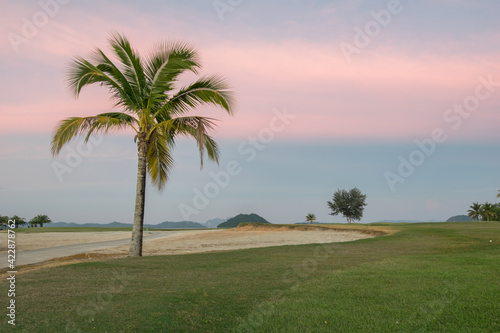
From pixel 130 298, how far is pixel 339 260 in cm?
763

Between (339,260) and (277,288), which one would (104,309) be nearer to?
(277,288)

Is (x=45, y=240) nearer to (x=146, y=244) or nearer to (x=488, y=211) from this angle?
(x=146, y=244)

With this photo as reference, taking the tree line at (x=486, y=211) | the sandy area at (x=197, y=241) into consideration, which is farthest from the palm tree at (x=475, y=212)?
the sandy area at (x=197, y=241)

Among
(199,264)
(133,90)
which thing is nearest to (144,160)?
(133,90)

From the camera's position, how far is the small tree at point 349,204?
7431 cm

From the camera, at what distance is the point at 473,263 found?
10922 mm

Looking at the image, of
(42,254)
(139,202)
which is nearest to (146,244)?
(42,254)

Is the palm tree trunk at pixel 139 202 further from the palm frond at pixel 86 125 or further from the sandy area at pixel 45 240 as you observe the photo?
the sandy area at pixel 45 240

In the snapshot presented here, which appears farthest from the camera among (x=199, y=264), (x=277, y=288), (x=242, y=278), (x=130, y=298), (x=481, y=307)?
(x=199, y=264)

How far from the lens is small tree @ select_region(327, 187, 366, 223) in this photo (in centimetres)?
7431

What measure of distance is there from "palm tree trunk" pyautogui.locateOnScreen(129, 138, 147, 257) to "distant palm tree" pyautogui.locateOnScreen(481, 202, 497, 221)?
92.4 metres

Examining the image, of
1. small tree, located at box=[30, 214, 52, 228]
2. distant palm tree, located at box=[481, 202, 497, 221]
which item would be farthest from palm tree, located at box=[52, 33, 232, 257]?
distant palm tree, located at box=[481, 202, 497, 221]

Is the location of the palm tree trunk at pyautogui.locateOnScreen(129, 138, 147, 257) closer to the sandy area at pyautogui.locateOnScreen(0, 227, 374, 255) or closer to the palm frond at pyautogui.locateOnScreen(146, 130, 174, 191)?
the palm frond at pyautogui.locateOnScreen(146, 130, 174, 191)

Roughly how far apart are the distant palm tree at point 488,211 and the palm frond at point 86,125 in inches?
3667
